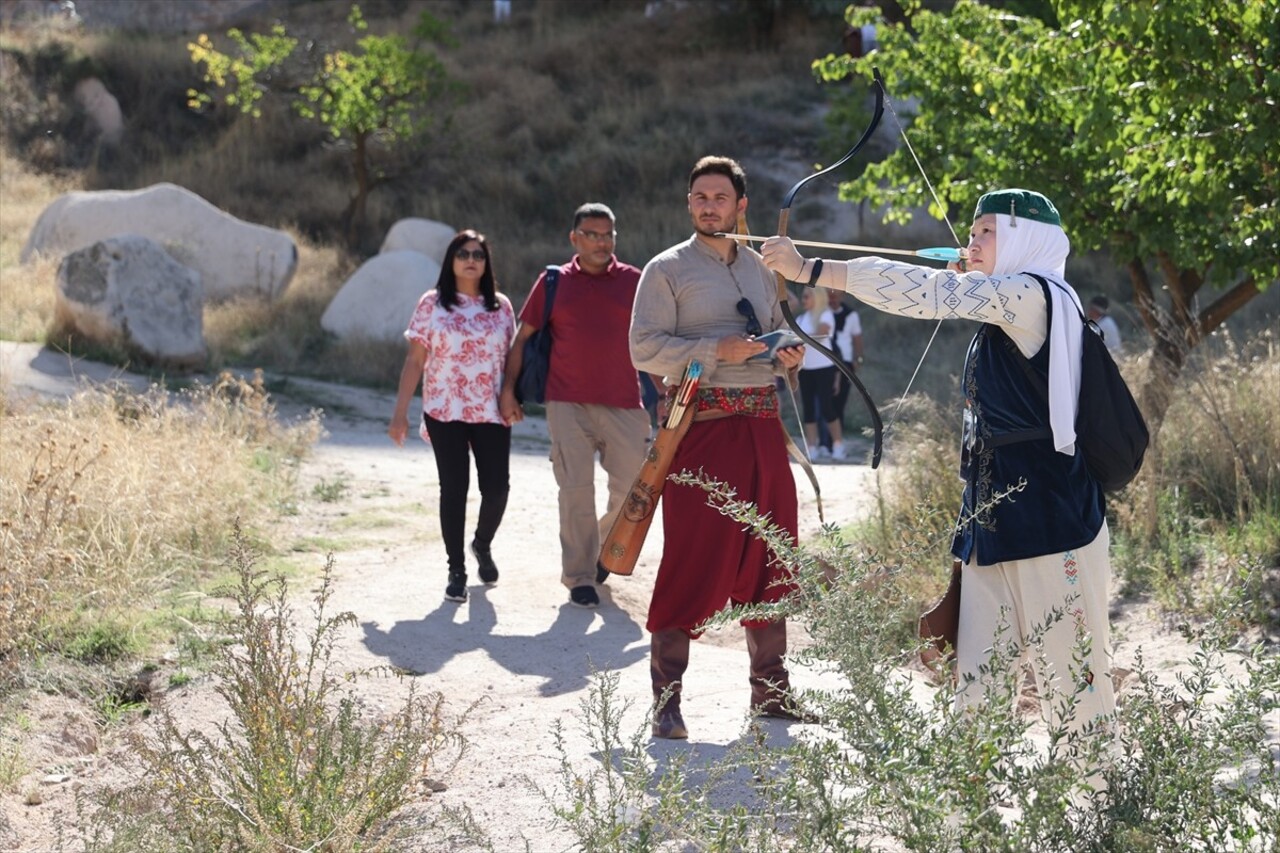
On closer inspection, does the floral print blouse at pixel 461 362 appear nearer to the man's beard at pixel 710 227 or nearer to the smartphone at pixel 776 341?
the man's beard at pixel 710 227

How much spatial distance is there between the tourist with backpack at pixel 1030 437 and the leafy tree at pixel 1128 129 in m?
3.15

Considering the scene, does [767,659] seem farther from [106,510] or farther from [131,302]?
[131,302]

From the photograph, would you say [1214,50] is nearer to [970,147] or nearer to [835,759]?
[970,147]

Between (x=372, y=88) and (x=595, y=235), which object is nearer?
(x=595, y=235)

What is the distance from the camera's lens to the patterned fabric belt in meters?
5.37

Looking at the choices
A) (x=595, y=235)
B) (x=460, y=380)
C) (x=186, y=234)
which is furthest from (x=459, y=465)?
(x=186, y=234)

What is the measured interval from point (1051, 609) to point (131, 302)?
11.9 m

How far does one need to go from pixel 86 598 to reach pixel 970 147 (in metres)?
6.01

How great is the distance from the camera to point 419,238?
21.6 m

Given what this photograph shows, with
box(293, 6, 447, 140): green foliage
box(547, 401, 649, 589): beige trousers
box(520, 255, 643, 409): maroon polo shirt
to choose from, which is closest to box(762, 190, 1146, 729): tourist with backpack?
box(520, 255, 643, 409): maroon polo shirt

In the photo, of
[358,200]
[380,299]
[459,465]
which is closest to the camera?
[459,465]

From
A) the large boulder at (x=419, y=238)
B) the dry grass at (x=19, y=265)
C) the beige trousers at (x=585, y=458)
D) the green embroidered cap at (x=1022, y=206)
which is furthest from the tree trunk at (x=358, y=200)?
the green embroidered cap at (x=1022, y=206)

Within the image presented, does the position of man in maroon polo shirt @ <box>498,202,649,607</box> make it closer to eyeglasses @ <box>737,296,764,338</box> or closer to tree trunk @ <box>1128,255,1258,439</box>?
eyeglasses @ <box>737,296,764,338</box>

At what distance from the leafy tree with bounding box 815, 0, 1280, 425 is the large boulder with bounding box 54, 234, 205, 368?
276 inches
